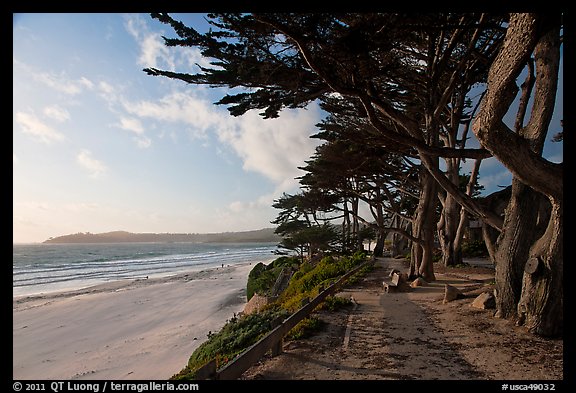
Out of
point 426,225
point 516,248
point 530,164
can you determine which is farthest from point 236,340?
point 426,225

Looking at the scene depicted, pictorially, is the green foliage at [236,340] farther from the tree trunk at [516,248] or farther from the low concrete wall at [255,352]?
the tree trunk at [516,248]

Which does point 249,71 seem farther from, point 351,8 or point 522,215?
point 522,215

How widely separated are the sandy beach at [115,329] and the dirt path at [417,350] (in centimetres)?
448

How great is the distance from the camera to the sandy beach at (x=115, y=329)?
9.23m

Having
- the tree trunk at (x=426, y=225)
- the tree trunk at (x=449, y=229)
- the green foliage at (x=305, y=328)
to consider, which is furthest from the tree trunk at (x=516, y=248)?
the tree trunk at (x=449, y=229)

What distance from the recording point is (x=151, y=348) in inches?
420

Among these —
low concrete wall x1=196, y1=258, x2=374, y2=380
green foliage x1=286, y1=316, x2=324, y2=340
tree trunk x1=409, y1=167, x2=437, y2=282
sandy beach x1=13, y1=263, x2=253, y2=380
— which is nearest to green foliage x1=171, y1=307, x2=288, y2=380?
green foliage x1=286, y1=316, x2=324, y2=340

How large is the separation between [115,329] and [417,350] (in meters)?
12.5

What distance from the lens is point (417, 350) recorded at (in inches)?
198

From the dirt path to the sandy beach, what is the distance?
448 cm

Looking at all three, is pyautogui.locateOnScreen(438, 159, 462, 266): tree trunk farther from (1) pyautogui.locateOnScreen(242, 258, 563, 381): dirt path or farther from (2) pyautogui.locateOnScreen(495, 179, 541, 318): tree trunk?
(2) pyautogui.locateOnScreen(495, 179, 541, 318): tree trunk
